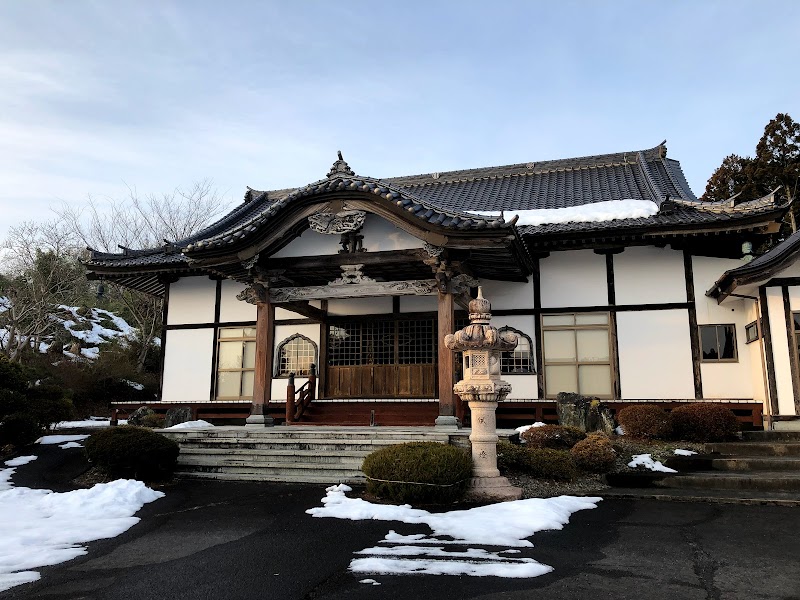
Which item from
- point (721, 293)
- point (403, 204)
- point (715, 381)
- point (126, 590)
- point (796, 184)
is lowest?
point (126, 590)

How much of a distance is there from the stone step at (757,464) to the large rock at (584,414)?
2390 millimetres

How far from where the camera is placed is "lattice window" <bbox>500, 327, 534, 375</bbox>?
14090 mm

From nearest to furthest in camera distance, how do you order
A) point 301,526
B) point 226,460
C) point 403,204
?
point 301,526
point 226,460
point 403,204

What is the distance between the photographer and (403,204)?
11.1m

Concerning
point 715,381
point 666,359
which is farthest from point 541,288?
point 715,381

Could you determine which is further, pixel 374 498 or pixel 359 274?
pixel 359 274

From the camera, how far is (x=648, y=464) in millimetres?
9398

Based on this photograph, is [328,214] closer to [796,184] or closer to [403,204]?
[403,204]

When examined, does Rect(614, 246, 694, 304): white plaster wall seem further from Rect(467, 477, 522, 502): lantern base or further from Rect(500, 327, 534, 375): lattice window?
Rect(467, 477, 522, 502): lantern base

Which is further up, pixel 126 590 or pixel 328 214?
pixel 328 214

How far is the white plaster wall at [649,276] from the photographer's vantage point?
1352 cm

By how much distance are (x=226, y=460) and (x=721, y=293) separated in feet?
35.0

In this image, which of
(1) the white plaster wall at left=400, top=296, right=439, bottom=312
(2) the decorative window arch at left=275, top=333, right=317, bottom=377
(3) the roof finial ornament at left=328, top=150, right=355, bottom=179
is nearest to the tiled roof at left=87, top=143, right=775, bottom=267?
(3) the roof finial ornament at left=328, top=150, right=355, bottom=179

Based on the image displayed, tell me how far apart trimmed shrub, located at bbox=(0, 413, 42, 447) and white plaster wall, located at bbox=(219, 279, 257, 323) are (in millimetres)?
5653
